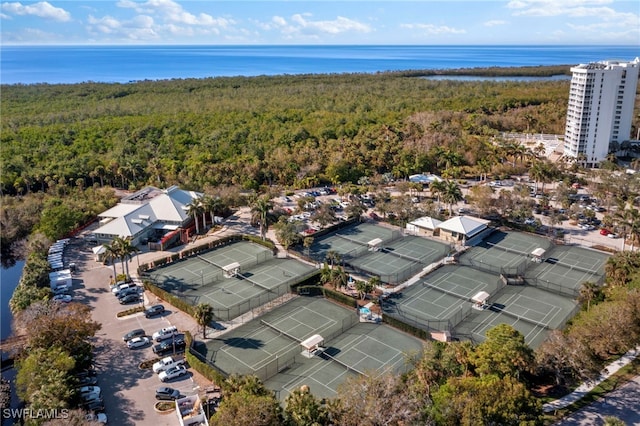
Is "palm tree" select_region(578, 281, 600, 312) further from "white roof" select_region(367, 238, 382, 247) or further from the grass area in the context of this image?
"white roof" select_region(367, 238, 382, 247)

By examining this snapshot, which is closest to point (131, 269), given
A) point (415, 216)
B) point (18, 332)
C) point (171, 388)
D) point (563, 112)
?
point (18, 332)

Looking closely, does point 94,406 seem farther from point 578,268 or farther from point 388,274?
point 578,268

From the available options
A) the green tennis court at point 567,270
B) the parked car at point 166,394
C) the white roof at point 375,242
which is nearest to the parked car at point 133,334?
the parked car at point 166,394

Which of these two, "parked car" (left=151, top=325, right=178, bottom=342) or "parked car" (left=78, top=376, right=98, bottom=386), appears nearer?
"parked car" (left=78, top=376, right=98, bottom=386)

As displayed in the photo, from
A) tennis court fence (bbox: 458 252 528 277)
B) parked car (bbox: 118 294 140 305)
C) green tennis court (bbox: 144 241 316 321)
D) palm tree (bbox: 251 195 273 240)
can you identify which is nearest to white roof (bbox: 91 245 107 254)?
green tennis court (bbox: 144 241 316 321)

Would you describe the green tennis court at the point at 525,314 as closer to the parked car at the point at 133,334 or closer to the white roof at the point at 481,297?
the white roof at the point at 481,297
